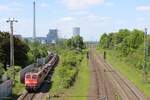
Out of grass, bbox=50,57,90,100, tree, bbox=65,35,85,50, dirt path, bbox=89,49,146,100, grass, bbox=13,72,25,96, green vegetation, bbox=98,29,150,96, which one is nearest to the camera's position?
grass, bbox=50,57,90,100

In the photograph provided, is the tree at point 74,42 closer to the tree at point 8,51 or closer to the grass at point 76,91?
the tree at point 8,51

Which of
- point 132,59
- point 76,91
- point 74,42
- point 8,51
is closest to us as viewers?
point 76,91

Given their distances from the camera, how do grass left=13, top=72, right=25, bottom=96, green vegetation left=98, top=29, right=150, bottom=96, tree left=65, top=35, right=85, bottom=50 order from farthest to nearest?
tree left=65, top=35, right=85, bottom=50 < green vegetation left=98, top=29, right=150, bottom=96 < grass left=13, top=72, right=25, bottom=96

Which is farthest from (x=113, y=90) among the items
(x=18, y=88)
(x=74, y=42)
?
(x=74, y=42)

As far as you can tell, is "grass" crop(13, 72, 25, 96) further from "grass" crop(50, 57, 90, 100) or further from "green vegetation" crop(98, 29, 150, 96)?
"green vegetation" crop(98, 29, 150, 96)

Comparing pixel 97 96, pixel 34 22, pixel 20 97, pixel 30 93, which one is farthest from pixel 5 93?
pixel 34 22

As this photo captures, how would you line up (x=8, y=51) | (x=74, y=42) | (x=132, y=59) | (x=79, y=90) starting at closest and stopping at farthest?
(x=79, y=90), (x=8, y=51), (x=132, y=59), (x=74, y=42)

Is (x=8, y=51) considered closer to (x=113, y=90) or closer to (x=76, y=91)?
(x=76, y=91)

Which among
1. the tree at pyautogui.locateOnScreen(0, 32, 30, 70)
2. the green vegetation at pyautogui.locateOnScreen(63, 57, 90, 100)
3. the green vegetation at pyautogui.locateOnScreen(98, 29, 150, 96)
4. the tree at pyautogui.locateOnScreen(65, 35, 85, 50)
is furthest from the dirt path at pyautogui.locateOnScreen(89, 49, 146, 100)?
the tree at pyautogui.locateOnScreen(65, 35, 85, 50)

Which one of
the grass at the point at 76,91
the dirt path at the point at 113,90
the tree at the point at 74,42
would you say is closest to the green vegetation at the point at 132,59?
the dirt path at the point at 113,90

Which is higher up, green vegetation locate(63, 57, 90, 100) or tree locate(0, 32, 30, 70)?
tree locate(0, 32, 30, 70)

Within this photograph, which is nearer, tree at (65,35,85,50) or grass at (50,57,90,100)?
grass at (50,57,90,100)

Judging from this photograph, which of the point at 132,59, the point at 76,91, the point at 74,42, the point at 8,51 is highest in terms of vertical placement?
the point at 74,42

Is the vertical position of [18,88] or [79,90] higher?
[79,90]
